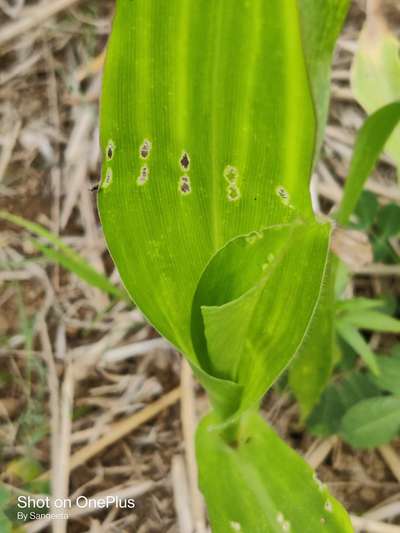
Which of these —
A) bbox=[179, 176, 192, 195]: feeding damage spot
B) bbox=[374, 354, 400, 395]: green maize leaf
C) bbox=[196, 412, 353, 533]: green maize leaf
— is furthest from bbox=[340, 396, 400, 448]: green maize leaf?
bbox=[179, 176, 192, 195]: feeding damage spot

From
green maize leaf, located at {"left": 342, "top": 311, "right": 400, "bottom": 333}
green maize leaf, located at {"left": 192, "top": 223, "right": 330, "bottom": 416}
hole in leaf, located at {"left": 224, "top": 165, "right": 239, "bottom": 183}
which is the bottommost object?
green maize leaf, located at {"left": 342, "top": 311, "right": 400, "bottom": 333}

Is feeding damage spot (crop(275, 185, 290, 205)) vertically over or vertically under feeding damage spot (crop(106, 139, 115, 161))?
under

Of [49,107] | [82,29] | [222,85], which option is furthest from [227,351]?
[82,29]

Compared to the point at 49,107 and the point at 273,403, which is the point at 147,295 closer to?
the point at 273,403

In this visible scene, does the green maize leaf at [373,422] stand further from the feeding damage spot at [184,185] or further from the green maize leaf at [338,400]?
the feeding damage spot at [184,185]

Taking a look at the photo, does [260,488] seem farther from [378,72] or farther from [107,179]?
[378,72]

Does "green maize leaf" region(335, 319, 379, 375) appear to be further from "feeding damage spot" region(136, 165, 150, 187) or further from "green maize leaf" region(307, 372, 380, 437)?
"feeding damage spot" region(136, 165, 150, 187)
